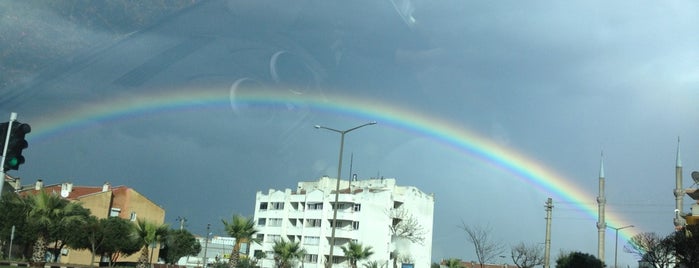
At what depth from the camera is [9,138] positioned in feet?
57.6

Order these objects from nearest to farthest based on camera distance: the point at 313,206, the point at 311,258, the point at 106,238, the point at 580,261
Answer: the point at 106,238
the point at 580,261
the point at 311,258
the point at 313,206

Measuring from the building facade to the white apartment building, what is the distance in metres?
22.6

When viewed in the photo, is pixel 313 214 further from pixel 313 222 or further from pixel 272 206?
pixel 272 206

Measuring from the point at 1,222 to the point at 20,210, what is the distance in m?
3.38

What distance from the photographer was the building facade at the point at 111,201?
8988 centimetres

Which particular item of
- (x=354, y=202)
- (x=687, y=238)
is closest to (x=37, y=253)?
(x=687, y=238)

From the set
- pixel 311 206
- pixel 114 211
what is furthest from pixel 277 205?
pixel 114 211

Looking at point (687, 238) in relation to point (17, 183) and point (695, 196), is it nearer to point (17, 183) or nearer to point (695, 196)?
point (695, 196)

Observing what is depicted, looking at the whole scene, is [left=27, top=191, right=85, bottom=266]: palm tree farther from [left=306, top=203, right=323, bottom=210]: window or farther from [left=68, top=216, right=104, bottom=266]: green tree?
[left=306, top=203, right=323, bottom=210]: window

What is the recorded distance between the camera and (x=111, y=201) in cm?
9494

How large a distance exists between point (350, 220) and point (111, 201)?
37711mm

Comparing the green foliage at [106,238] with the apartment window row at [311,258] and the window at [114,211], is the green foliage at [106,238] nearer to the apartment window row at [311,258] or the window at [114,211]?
the window at [114,211]

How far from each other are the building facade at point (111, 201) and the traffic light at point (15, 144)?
72593 mm

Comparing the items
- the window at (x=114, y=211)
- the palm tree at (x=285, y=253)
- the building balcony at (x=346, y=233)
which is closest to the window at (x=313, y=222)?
the building balcony at (x=346, y=233)
